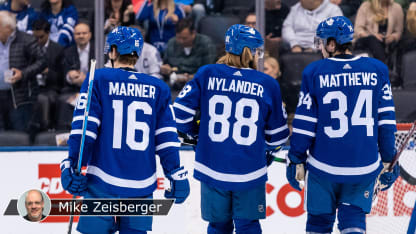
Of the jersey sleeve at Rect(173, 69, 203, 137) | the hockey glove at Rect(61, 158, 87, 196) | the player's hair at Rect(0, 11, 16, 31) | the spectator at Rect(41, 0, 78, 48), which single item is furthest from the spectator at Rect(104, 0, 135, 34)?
the hockey glove at Rect(61, 158, 87, 196)

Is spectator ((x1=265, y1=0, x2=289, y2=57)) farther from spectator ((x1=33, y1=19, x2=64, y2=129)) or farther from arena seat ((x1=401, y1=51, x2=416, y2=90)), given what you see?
spectator ((x1=33, y1=19, x2=64, y2=129))

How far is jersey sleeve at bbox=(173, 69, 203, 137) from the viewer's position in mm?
3729

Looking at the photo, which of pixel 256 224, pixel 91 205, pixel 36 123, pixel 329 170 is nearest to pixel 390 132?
pixel 329 170

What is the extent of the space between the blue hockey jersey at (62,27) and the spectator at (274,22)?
1.70 m

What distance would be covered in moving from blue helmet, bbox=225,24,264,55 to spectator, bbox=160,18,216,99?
2092 millimetres

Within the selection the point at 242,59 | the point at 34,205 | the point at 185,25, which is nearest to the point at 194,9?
the point at 185,25

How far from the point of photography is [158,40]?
595 centimetres

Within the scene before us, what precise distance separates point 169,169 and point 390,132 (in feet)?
3.97

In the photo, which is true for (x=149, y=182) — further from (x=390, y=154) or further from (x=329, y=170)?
(x=390, y=154)

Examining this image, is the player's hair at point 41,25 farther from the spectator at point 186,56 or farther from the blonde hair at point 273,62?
the blonde hair at point 273,62

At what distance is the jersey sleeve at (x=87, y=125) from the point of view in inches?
127

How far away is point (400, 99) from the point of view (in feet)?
18.6

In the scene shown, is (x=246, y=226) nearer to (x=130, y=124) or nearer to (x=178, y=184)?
(x=178, y=184)

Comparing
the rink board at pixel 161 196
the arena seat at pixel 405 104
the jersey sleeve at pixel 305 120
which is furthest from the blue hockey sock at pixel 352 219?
the arena seat at pixel 405 104
